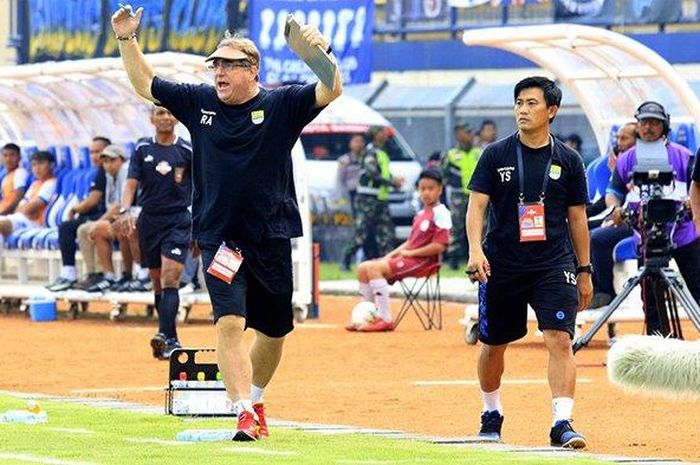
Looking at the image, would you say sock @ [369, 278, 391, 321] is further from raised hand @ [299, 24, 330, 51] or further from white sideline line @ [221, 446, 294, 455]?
white sideline line @ [221, 446, 294, 455]

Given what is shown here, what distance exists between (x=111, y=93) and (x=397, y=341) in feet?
19.8

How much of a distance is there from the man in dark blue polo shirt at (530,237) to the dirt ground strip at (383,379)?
21.3 inches

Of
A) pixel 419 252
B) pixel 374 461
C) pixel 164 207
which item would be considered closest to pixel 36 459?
pixel 374 461

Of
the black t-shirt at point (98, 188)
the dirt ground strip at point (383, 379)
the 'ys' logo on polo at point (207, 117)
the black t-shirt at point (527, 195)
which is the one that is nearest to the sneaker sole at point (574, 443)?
the dirt ground strip at point (383, 379)

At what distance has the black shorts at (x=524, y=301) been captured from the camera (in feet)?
39.2

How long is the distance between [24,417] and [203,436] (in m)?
1.55

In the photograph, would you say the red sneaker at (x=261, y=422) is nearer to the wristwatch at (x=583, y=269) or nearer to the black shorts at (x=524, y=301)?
the black shorts at (x=524, y=301)

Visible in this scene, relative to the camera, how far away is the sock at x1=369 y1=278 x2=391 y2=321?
72.4 feet

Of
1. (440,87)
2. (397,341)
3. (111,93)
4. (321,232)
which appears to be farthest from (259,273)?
(440,87)

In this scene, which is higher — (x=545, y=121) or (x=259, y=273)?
(x=545, y=121)

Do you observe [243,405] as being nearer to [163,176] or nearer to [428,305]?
[163,176]

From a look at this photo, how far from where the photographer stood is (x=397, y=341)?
20.8m

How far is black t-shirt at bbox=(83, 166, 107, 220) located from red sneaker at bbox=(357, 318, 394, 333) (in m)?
3.81

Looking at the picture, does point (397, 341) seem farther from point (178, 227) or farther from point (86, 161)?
point (86, 161)
